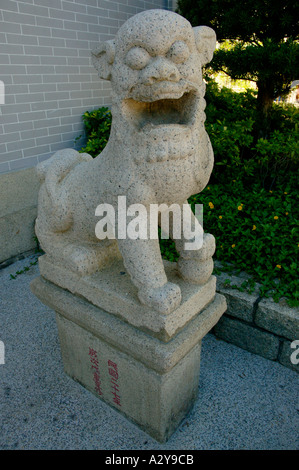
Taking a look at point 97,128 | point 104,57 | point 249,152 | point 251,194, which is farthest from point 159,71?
point 97,128

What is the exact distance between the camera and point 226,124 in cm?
386

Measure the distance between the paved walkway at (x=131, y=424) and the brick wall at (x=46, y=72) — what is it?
2.12 m

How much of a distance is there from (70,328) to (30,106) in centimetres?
260

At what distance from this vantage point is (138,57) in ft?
4.39

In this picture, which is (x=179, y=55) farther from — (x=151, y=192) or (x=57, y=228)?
(x=57, y=228)

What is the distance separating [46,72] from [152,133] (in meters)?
2.95

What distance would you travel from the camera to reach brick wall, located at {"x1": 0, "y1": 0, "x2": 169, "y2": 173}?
344 cm

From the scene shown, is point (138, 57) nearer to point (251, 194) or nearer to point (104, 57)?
point (104, 57)

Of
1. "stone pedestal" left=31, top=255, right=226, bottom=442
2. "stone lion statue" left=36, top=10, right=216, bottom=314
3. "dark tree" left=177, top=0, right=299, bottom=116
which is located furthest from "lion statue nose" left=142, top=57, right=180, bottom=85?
"dark tree" left=177, top=0, right=299, bottom=116

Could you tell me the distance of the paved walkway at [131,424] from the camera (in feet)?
6.26

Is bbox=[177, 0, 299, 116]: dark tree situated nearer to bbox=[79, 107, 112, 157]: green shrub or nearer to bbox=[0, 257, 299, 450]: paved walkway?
bbox=[79, 107, 112, 157]: green shrub
